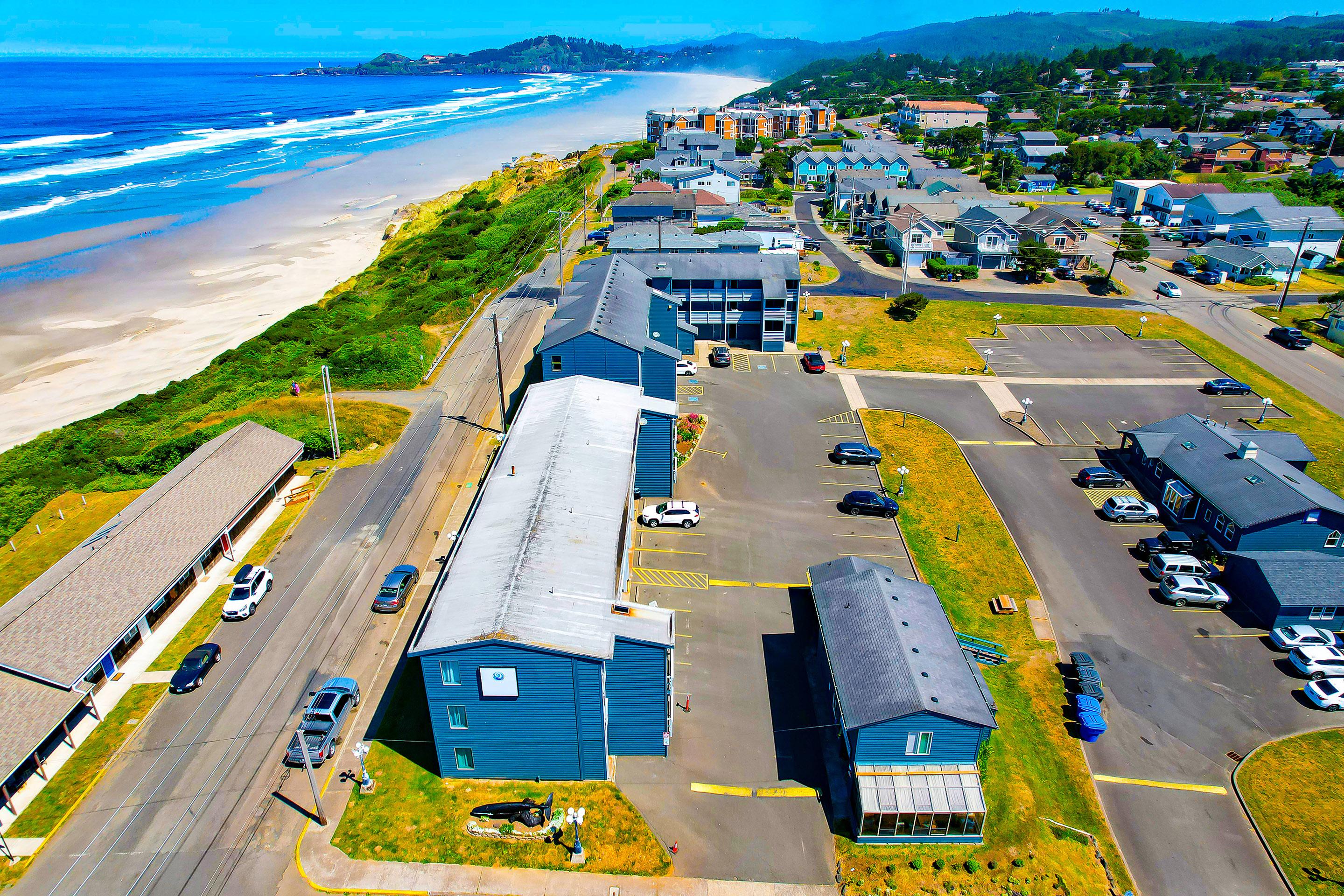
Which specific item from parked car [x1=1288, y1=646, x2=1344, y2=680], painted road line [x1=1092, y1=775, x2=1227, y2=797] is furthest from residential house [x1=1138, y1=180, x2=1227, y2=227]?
painted road line [x1=1092, y1=775, x2=1227, y2=797]

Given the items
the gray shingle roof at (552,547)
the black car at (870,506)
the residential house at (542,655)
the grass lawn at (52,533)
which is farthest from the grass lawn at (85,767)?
the black car at (870,506)

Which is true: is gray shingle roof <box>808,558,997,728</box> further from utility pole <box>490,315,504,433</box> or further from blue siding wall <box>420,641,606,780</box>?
utility pole <box>490,315,504,433</box>

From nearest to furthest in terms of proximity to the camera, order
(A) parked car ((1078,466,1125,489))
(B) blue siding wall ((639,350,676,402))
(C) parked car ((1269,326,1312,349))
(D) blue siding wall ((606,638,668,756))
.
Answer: (D) blue siding wall ((606,638,668,756)), (A) parked car ((1078,466,1125,489)), (B) blue siding wall ((639,350,676,402)), (C) parked car ((1269,326,1312,349))

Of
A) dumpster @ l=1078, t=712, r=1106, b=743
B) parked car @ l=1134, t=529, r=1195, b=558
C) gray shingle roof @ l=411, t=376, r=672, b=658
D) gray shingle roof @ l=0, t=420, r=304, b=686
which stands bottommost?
dumpster @ l=1078, t=712, r=1106, b=743

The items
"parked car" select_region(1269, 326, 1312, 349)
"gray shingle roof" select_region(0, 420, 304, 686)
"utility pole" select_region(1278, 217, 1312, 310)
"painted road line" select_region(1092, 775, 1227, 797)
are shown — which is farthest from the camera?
"utility pole" select_region(1278, 217, 1312, 310)

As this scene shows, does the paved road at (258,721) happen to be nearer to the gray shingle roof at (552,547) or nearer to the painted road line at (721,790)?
the gray shingle roof at (552,547)

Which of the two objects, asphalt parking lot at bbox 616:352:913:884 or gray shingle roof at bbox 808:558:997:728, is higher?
gray shingle roof at bbox 808:558:997:728

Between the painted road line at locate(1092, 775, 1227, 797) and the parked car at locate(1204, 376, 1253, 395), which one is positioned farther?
the parked car at locate(1204, 376, 1253, 395)

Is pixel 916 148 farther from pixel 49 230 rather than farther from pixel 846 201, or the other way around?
pixel 49 230
